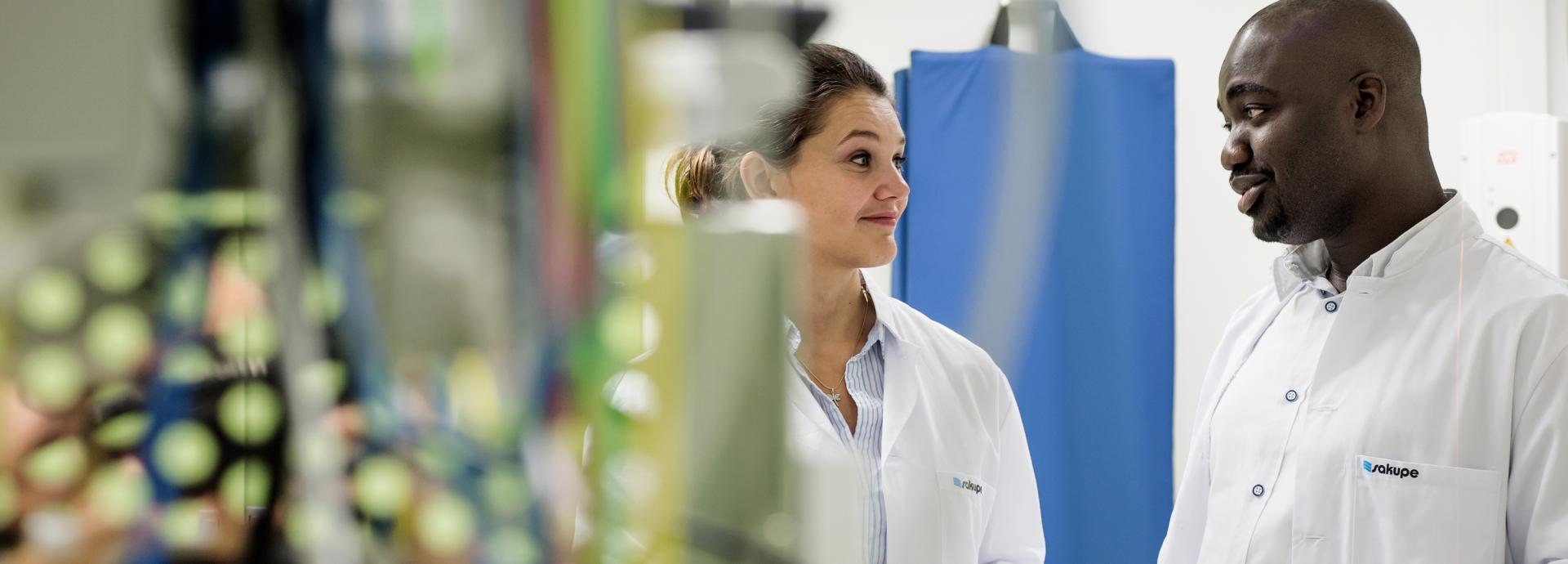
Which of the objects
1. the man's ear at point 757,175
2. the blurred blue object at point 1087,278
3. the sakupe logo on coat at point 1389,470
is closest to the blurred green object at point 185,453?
the man's ear at point 757,175

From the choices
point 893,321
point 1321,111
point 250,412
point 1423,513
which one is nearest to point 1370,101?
point 1321,111

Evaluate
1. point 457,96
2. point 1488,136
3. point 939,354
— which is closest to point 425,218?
point 457,96

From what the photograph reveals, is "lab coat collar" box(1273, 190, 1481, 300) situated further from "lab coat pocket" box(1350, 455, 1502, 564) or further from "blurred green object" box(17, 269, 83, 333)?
"blurred green object" box(17, 269, 83, 333)

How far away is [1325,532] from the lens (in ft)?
3.04

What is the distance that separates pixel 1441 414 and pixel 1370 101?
10.1 inches

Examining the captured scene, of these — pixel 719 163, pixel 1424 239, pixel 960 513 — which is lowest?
pixel 960 513

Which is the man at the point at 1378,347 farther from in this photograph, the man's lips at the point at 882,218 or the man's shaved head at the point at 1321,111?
the man's lips at the point at 882,218

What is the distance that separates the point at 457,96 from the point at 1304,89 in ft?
2.76

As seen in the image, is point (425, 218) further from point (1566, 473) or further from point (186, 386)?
point (1566, 473)

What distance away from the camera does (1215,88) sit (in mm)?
2359

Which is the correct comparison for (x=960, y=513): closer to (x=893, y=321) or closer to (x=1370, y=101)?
(x=893, y=321)

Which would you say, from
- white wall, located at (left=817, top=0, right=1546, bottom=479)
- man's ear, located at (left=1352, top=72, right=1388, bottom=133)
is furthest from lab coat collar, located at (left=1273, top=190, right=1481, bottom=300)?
white wall, located at (left=817, top=0, right=1546, bottom=479)

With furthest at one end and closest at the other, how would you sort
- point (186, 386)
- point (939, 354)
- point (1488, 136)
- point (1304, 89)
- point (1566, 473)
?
point (1488, 136) → point (939, 354) → point (1304, 89) → point (1566, 473) → point (186, 386)

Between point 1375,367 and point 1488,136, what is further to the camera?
point 1488,136
